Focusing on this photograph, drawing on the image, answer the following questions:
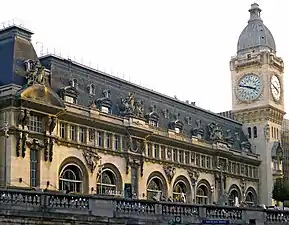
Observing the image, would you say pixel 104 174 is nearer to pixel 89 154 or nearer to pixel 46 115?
pixel 89 154

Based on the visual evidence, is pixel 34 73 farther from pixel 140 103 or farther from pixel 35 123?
pixel 140 103

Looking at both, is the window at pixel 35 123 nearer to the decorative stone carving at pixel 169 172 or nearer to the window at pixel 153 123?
the window at pixel 153 123

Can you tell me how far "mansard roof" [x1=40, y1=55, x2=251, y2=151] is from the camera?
264 feet

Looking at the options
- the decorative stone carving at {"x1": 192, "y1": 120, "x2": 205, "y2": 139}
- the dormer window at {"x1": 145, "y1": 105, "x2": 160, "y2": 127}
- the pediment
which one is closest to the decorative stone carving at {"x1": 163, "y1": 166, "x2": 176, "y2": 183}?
the dormer window at {"x1": 145, "y1": 105, "x2": 160, "y2": 127}

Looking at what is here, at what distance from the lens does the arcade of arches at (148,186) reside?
249 feet

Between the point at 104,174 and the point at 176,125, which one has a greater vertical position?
the point at 176,125

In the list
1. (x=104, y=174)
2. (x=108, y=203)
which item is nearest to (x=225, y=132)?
(x=104, y=174)

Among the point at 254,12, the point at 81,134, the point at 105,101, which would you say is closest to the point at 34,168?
the point at 81,134

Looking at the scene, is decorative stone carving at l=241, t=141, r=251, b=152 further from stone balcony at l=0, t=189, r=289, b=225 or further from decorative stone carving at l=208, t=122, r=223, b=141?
stone balcony at l=0, t=189, r=289, b=225

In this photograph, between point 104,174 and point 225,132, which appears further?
point 225,132

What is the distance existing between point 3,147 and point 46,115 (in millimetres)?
5808

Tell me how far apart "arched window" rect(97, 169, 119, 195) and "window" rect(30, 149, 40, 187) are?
10.1 meters

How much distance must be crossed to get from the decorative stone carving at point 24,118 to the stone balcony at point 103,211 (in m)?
35.6

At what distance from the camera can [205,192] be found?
100m
